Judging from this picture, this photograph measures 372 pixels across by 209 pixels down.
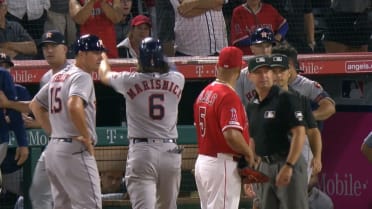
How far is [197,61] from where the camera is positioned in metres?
10.6

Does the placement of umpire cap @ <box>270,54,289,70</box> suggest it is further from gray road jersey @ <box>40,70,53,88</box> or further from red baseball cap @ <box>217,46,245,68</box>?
gray road jersey @ <box>40,70,53,88</box>

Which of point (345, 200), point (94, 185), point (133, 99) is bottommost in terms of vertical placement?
point (345, 200)

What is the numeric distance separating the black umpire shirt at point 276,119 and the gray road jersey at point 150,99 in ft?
2.50

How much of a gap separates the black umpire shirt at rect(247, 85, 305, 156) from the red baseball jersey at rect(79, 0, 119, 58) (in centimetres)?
353

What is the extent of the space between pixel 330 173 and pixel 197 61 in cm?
182

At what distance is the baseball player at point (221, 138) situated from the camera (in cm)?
772

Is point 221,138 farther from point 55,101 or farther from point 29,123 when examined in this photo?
point 29,123

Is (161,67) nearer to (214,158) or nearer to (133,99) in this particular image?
(133,99)

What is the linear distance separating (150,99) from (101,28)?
122 inches

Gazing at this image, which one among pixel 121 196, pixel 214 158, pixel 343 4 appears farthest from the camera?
pixel 343 4

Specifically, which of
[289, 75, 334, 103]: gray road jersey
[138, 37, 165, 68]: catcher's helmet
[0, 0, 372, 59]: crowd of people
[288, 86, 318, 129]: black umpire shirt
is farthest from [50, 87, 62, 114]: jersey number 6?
[0, 0, 372, 59]: crowd of people

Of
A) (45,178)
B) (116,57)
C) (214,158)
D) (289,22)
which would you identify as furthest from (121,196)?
(289,22)

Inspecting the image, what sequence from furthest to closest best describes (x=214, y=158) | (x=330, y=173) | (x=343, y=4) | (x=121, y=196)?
1. (x=343, y=4)
2. (x=330, y=173)
3. (x=121, y=196)
4. (x=214, y=158)

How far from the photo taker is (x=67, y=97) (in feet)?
26.6
